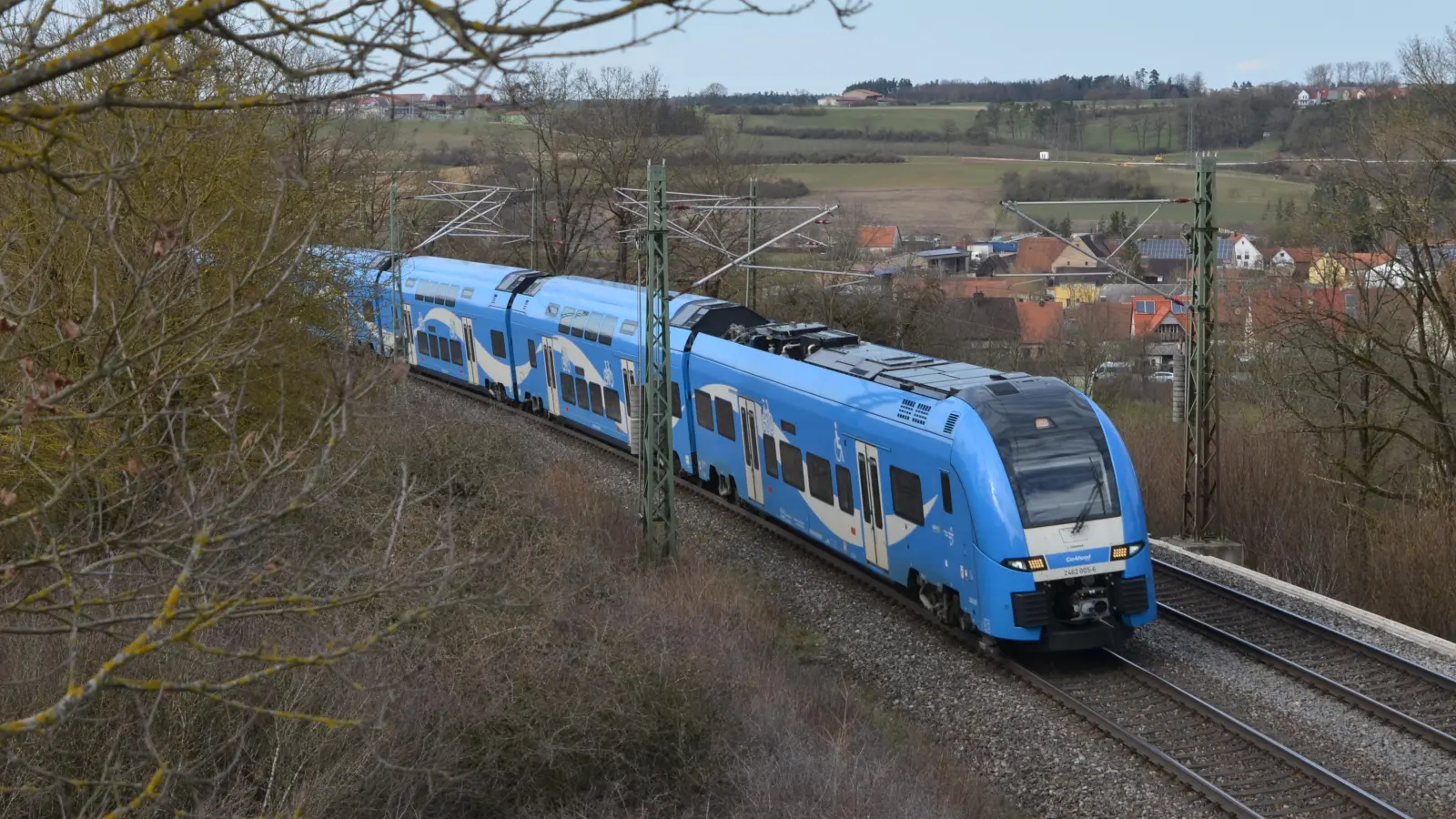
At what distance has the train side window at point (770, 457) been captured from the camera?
57.8 feet

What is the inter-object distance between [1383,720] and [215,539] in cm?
1071

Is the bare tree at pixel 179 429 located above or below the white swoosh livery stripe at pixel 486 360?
above

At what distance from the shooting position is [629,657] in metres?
10.2

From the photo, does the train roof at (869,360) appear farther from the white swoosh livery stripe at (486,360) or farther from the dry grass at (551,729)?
the white swoosh livery stripe at (486,360)

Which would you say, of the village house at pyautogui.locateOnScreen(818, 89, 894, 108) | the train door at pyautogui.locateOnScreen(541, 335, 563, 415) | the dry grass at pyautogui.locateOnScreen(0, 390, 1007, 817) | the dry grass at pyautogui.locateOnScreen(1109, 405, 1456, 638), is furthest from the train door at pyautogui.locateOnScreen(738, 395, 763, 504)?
the village house at pyautogui.locateOnScreen(818, 89, 894, 108)

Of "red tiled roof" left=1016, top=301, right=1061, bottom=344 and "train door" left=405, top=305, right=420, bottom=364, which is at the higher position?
"train door" left=405, top=305, right=420, bottom=364

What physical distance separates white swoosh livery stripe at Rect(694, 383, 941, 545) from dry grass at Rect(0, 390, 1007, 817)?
190 centimetres

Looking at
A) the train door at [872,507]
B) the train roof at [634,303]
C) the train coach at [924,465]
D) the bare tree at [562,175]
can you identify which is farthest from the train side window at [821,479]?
the bare tree at [562,175]

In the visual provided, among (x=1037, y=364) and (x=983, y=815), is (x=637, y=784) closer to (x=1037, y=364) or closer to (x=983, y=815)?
(x=983, y=815)

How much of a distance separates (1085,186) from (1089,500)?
151 feet

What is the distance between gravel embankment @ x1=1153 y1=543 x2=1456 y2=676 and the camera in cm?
1338

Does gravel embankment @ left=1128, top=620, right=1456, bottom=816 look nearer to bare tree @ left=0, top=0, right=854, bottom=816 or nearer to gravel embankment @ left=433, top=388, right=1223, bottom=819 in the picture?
gravel embankment @ left=433, top=388, right=1223, bottom=819

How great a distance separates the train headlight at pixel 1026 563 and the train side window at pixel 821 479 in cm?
364

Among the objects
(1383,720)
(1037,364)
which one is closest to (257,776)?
(1383,720)
